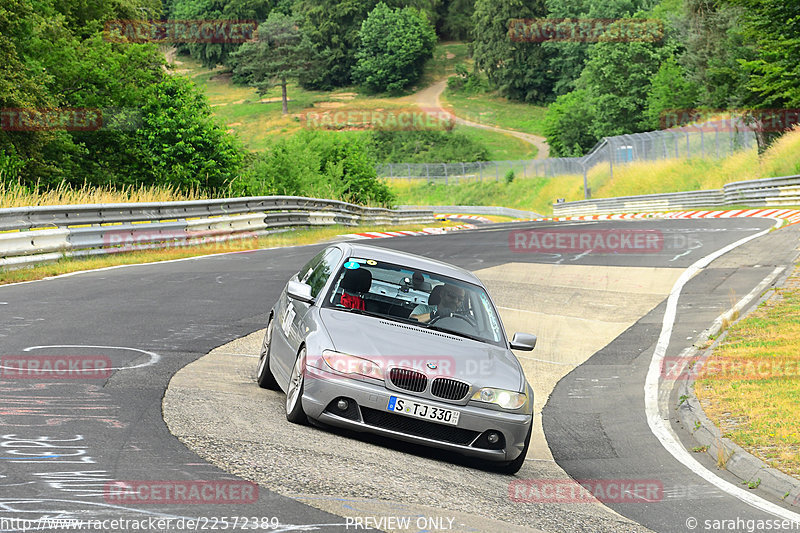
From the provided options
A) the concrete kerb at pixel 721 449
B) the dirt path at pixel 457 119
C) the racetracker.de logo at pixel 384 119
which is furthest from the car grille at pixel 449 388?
the racetracker.de logo at pixel 384 119

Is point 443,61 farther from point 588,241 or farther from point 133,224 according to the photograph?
point 133,224

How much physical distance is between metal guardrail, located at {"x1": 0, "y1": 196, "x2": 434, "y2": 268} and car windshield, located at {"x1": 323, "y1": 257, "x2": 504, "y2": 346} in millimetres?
9824

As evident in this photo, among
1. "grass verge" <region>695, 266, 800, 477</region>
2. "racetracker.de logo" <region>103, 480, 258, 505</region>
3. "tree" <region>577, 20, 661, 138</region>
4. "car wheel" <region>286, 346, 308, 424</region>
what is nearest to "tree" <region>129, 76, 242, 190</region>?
"grass verge" <region>695, 266, 800, 477</region>

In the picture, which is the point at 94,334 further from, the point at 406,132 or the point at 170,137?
the point at 406,132

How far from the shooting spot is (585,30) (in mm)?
115125

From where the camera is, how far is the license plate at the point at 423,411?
741 cm

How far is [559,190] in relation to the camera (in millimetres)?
75625

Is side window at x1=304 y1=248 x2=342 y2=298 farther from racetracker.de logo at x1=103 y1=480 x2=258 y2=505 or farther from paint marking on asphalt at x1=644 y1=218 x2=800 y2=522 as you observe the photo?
paint marking on asphalt at x1=644 y1=218 x2=800 y2=522

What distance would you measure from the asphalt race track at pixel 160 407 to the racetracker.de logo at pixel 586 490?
12cm

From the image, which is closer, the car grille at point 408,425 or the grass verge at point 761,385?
the car grille at point 408,425

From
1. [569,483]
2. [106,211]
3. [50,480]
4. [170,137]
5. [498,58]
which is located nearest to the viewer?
[50,480]

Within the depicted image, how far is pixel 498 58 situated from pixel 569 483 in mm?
141732

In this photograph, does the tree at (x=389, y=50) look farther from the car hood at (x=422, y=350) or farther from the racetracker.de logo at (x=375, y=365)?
the racetracker.de logo at (x=375, y=365)

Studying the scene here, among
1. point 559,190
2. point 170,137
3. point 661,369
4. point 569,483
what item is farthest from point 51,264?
point 559,190
